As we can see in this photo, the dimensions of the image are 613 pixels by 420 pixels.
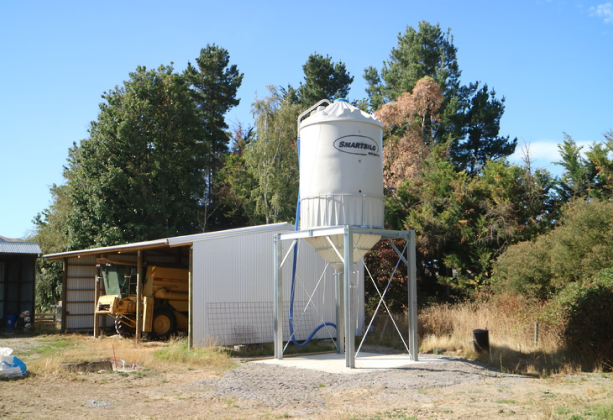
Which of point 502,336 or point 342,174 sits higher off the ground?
point 342,174

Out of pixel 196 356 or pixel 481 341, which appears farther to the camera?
pixel 481 341

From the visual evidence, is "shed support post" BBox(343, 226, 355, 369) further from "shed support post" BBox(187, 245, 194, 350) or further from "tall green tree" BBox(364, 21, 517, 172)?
"tall green tree" BBox(364, 21, 517, 172)

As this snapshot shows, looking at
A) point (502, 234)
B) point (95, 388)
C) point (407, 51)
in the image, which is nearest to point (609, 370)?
point (502, 234)

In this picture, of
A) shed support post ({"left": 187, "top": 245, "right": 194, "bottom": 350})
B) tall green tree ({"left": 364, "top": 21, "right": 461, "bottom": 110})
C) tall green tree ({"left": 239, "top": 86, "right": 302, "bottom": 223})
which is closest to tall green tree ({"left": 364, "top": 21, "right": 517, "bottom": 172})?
tall green tree ({"left": 364, "top": 21, "right": 461, "bottom": 110})

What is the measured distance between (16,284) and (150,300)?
1101 centimetres

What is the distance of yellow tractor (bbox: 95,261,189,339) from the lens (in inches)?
733

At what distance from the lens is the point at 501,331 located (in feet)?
54.2

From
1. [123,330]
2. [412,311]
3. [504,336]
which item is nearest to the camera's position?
[412,311]

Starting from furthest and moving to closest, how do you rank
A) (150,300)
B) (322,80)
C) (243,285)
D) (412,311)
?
(322,80) < (150,300) < (243,285) < (412,311)

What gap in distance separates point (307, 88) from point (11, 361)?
30.1m

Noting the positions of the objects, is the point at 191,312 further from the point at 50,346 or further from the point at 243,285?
the point at 50,346

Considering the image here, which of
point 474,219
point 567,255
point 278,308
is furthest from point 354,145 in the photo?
point 474,219

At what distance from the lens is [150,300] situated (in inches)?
720

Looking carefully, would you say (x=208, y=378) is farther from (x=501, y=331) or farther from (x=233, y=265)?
(x=501, y=331)
